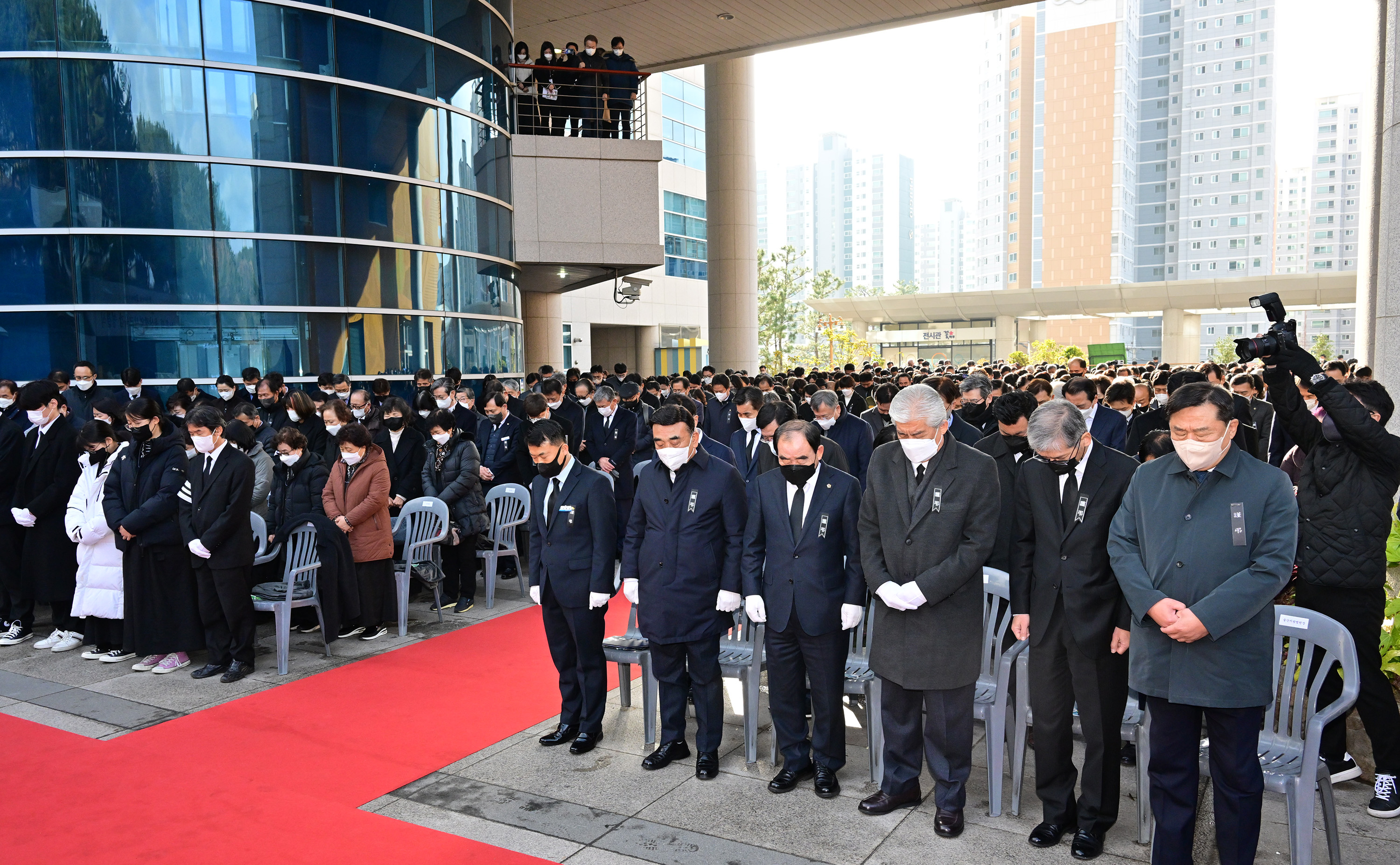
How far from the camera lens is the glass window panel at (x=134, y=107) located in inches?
444

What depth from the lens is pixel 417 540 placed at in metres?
8.14

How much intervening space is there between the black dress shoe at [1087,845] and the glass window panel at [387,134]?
1182 centimetres

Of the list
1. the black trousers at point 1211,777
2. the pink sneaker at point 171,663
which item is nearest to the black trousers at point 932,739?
the black trousers at point 1211,777

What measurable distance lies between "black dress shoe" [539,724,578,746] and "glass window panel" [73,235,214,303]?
851cm

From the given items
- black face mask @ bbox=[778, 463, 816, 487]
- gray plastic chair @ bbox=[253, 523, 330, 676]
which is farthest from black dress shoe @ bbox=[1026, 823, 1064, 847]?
gray plastic chair @ bbox=[253, 523, 330, 676]

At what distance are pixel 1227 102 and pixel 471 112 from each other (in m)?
101

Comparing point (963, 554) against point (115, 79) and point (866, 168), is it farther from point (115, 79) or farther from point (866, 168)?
point (866, 168)

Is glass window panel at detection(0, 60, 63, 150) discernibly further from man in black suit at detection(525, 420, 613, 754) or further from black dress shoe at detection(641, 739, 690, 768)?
black dress shoe at detection(641, 739, 690, 768)

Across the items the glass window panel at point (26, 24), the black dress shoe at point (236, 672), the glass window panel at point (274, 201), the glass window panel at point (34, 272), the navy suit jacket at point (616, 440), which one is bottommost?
the black dress shoe at point (236, 672)

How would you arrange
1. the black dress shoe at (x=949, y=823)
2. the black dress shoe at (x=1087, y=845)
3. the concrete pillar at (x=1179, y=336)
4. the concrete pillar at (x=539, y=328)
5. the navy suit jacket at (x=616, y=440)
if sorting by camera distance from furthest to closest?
1. the concrete pillar at (x=1179, y=336)
2. the concrete pillar at (x=539, y=328)
3. the navy suit jacket at (x=616, y=440)
4. the black dress shoe at (x=949, y=823)
5. the black dress shoe at (x=1087, y=845)

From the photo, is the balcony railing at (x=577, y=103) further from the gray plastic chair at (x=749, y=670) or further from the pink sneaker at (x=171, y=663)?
the gray plastic chair at (x=749, y=670)

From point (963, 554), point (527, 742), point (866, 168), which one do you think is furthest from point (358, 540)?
point (866, 168)

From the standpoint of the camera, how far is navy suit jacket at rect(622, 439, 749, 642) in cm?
503

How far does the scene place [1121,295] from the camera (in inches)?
1585
